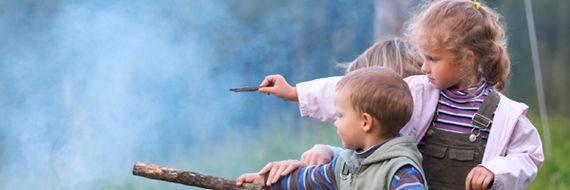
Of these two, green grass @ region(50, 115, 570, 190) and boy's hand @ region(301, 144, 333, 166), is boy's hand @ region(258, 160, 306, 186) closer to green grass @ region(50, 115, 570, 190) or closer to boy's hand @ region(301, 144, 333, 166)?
boy's hand @ region(301, 144, 333, 166)

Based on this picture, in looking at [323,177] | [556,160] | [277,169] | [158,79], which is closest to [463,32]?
[323,177]

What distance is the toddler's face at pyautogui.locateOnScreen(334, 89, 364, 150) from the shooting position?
6.87 feet

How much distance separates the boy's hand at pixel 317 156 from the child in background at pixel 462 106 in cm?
46

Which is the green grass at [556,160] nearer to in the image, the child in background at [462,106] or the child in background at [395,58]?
the child in background at [395,58]

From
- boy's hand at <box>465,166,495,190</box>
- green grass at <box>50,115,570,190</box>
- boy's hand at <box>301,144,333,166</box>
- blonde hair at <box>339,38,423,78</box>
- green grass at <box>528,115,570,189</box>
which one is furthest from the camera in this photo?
green grass at <box>528,115,570,189</box>

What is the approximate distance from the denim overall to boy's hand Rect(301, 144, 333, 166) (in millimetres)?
486

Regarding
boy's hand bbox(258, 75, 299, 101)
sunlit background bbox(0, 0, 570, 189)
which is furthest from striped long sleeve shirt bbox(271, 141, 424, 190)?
sunlit background bbox(0, 0, 570, 189)

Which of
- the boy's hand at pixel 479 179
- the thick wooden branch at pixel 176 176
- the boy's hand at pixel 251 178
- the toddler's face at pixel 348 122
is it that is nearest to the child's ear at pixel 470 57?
the boy's hand at pixel 479 179

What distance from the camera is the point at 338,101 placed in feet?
6.99

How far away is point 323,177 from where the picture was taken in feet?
7.36

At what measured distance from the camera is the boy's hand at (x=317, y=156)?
2668mm

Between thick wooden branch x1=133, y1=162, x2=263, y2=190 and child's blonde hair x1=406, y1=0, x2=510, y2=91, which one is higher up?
child's blonde hair x1=406, y1=0, x2=510, y2=91

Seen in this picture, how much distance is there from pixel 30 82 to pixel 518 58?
349 centimetres

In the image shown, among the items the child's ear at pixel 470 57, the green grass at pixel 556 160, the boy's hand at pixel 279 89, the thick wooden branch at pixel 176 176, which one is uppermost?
the child's ear at pixel 470 57
